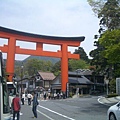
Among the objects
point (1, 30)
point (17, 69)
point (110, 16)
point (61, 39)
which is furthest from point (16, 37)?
point (17, 69)

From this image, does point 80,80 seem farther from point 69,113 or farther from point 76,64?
point 69,113

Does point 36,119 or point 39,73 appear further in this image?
point 39,73

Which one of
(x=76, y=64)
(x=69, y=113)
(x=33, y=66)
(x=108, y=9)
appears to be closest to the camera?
(x=69, y=113)

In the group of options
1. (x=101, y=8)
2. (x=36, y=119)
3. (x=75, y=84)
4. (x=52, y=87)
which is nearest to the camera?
(x=36, y=119)

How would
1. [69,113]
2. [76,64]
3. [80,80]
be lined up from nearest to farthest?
[69,113], [80,80], [76,64]

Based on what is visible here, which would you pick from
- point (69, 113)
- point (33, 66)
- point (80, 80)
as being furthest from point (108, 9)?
point (33, 66)

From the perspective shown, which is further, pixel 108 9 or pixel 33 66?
pixel 33 66

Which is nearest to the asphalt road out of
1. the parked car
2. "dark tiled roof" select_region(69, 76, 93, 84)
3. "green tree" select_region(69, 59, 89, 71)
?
the parked car

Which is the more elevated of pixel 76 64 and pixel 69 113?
pixel 76 64

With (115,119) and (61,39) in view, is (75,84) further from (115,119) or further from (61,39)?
(115,119)

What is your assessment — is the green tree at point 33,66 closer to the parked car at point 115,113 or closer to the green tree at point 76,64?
the green tree at point 76,64

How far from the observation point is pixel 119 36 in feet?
75.7

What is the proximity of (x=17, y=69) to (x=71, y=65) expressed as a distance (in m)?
19.9

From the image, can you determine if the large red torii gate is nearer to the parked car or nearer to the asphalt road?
the asphalt road
